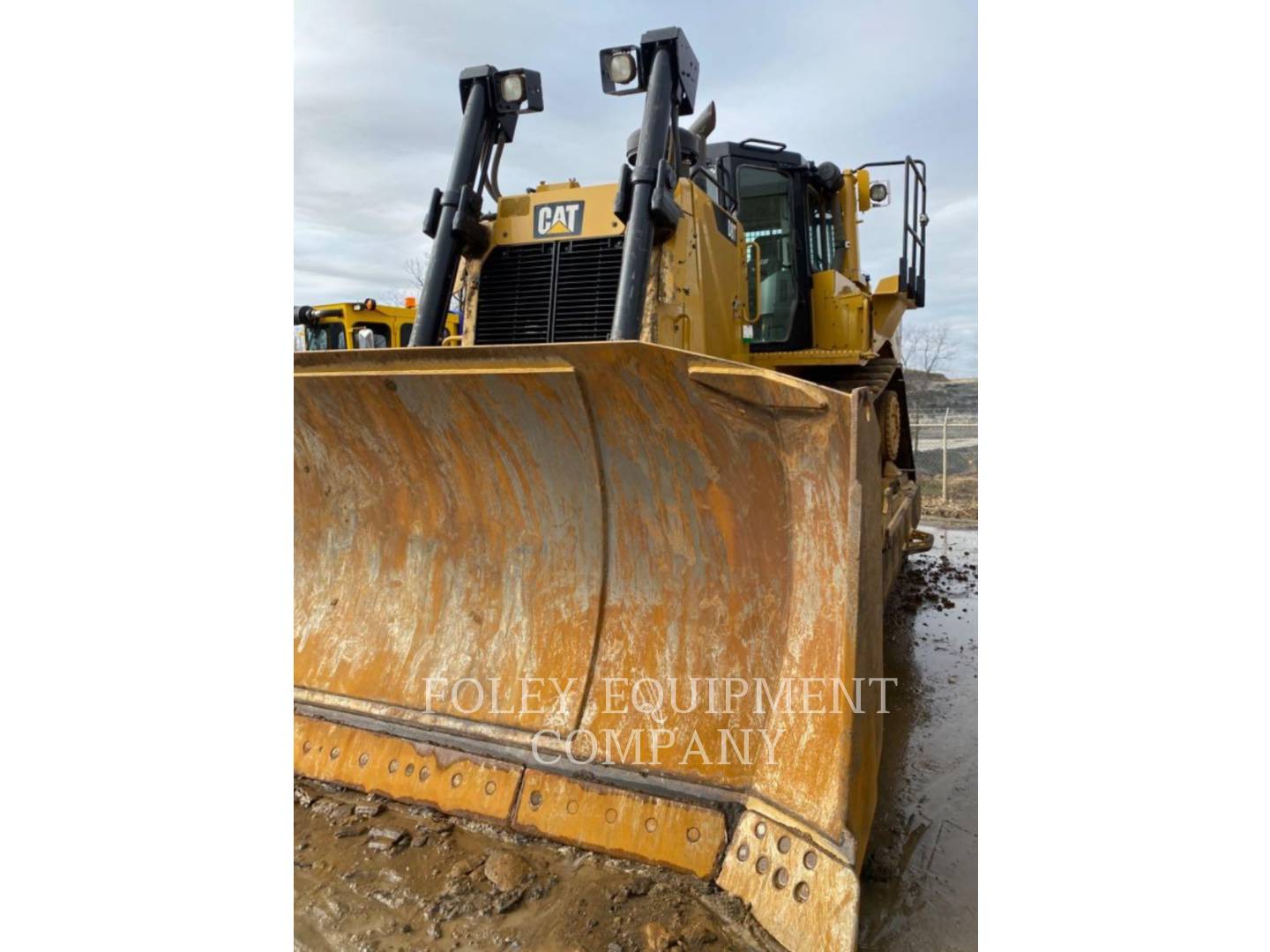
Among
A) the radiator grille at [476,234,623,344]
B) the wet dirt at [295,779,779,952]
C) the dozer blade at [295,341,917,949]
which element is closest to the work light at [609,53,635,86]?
the radiator grille at [476,234,623,344]

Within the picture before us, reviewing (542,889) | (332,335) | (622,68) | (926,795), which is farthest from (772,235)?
(332,335)

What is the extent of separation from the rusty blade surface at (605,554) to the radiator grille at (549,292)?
79 centimetres

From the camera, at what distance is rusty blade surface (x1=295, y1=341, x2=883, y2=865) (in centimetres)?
211

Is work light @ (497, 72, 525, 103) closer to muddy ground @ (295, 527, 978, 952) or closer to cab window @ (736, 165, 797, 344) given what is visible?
cab window @ (736, 165, 797, 344)

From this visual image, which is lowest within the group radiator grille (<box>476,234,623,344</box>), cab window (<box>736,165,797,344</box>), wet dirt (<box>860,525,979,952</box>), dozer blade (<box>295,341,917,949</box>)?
wet dirt (<box>860,525,979,952</box>)

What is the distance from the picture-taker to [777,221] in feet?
17.2

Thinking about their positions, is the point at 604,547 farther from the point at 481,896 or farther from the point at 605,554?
the point at 481,896

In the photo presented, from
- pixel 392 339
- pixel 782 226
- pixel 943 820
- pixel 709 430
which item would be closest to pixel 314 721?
pixel 709 430

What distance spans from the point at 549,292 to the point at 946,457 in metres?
10.6

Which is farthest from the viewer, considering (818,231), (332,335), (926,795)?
(332,335)

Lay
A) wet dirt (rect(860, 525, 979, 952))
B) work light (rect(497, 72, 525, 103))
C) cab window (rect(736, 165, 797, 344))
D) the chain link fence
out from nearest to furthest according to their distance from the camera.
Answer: wet dirt (rect(860, 525, 979, 952)) < work light (rect(497, 72, 525, 103)) < cab window (rect(736, 165, 797, 344)) < the chain link fence

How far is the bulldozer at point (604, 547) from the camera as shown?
6.91ft

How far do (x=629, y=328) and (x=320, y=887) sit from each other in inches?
81.5

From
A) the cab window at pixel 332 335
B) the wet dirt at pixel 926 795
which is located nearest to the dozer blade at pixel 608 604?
the wet dirt at pixel 926 795
